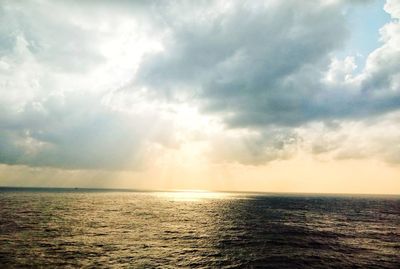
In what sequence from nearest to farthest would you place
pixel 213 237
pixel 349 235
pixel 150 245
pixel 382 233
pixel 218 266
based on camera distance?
pixel 218 266 < pixel 150 245 < pixel 213 237 < pixel 349 235 < pixel 382 233

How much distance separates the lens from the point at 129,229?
58.9 m

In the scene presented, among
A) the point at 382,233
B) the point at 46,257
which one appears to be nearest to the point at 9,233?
the point at 46,257

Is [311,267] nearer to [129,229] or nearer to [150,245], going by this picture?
[150,245]

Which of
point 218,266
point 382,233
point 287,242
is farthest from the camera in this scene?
point 382,233

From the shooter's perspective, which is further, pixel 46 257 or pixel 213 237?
pixel 213 237

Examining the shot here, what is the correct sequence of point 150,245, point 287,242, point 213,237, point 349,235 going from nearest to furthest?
1. point 150,245
2. point 287,242
3. point 213,237
4. point 349,235

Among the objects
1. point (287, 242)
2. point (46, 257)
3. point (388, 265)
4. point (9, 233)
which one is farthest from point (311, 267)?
point (9, 233)

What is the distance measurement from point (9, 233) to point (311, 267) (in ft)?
164

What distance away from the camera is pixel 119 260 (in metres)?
34.6

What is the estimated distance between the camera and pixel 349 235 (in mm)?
57438

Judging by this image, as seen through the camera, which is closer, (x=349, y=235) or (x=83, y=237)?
(x=83, y=237)

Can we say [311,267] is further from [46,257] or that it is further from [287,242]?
[46,257]

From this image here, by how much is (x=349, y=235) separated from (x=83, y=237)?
52202 mm

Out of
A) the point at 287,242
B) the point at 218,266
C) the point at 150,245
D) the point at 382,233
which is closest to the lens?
the point at 218,266
